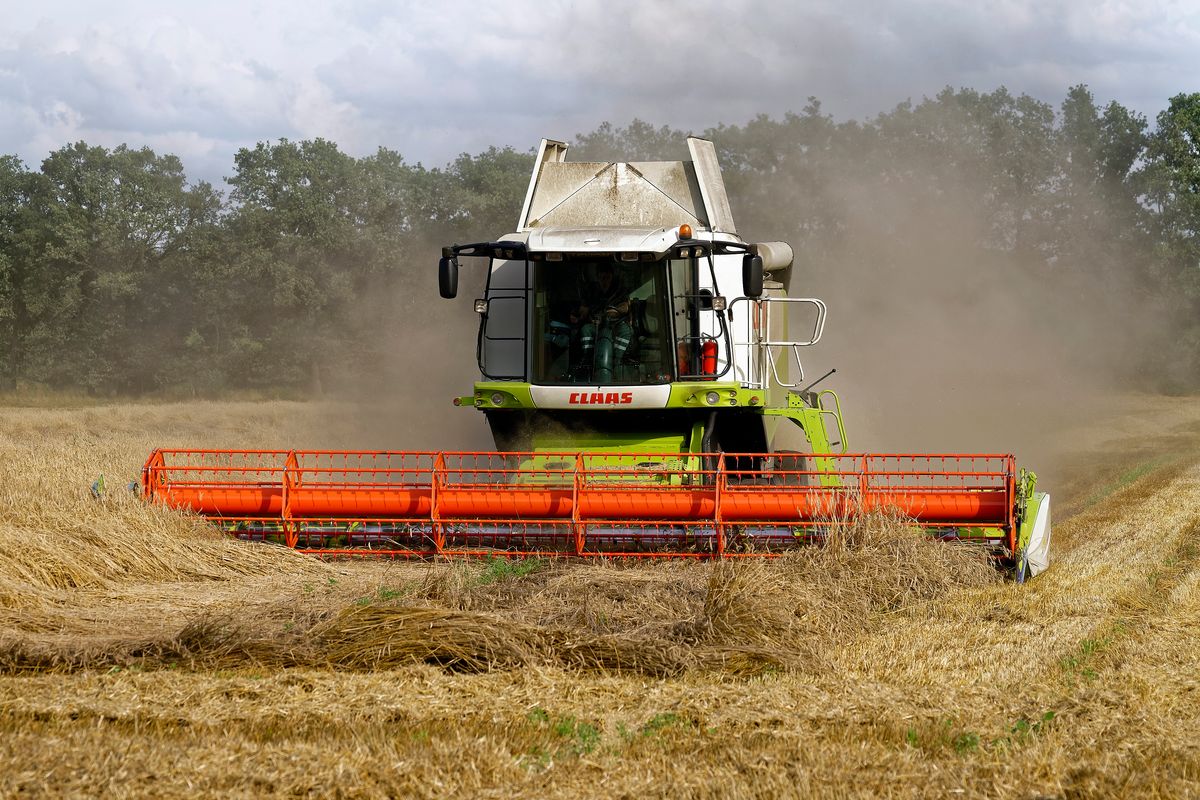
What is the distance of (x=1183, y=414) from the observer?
26.1 meters

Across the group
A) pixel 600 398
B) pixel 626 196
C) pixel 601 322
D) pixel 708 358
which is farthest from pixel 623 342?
pixel 626 196

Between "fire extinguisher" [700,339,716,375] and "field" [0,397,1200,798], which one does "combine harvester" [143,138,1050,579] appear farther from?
"field" [0,397,1200,798]

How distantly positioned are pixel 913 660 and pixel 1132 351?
3009cm

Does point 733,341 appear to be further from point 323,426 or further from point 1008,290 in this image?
point 1008,290

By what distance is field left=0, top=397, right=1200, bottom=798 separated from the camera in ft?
12.7

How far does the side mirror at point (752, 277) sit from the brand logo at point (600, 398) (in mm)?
1114

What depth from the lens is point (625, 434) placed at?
9273 mm

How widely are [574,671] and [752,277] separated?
413cm

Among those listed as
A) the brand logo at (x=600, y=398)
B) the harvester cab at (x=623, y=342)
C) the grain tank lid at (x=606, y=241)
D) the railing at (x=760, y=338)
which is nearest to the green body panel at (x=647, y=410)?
the harvester cab at (x=623, y=342)

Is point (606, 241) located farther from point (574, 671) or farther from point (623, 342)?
point (574, 671)

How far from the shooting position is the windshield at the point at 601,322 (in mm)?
9086

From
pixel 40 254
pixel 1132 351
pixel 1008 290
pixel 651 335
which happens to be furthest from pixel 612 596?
pixel 40 254

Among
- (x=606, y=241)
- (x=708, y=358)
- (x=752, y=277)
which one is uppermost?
(x=606, y=241)

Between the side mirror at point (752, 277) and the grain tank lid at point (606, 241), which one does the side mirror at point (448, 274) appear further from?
the side mirror at point (752, 277)
